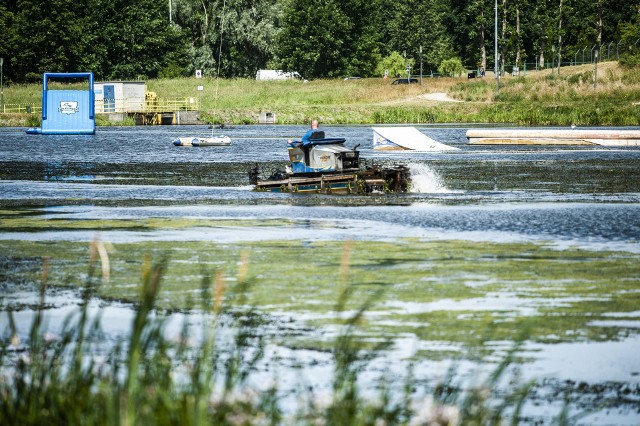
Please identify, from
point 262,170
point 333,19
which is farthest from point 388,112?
point 262,170

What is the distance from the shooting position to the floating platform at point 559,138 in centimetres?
6644

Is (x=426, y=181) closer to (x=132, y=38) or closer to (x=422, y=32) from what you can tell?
(x=132, y=38)

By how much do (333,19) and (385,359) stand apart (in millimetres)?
135449

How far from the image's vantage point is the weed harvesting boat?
35156mm

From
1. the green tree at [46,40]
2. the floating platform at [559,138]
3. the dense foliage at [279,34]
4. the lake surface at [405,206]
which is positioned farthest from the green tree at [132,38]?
the lake surface at [405,206]

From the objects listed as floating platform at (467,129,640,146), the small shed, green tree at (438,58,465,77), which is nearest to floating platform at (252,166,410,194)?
floating platform at (467,129,640,146)

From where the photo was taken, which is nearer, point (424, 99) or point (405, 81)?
point (424, 99)

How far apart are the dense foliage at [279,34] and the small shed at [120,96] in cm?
1933

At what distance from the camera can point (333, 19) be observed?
145375 mm

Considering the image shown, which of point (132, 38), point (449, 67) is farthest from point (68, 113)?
point (449, 67)

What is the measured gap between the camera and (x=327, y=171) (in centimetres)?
3547

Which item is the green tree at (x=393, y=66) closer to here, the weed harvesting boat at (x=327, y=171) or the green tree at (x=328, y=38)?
the green tree at (x=328, y=38)

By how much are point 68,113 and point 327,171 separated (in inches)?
2322

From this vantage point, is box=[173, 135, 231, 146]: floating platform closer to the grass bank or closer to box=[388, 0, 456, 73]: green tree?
the grass bank
